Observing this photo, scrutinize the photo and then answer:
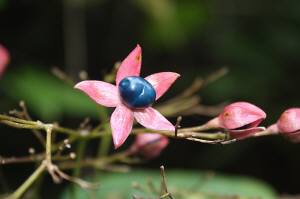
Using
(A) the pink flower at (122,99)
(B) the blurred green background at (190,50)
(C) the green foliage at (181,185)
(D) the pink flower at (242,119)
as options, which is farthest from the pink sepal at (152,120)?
(B) the blurred green background at (190,50)

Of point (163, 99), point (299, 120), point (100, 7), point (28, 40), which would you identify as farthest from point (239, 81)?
point (299, 120)

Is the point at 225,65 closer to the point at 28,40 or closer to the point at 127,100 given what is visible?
the point at 28,40

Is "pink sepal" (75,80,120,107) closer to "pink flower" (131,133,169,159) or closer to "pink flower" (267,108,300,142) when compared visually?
"pink flower" (131,133,169,159)

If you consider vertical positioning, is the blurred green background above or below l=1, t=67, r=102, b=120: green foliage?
above

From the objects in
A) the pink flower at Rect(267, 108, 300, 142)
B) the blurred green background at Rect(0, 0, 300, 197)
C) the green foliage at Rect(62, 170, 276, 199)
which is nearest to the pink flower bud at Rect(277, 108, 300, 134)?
the pink flower at Rect(267, 108, 300, 142)

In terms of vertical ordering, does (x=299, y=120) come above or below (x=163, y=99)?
below

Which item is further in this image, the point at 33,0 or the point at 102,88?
the point at 33,0

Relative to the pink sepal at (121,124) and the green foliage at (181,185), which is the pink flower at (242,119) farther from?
the green foliage at (181,185)
